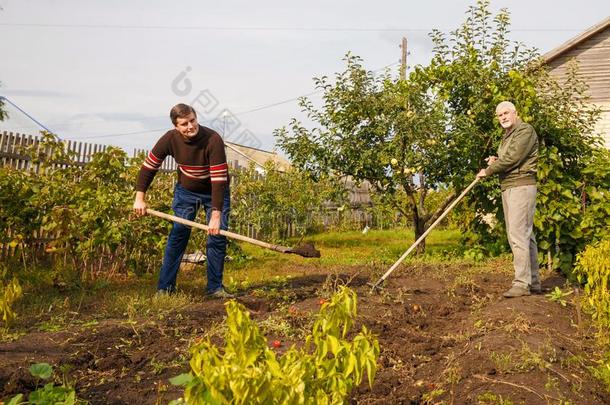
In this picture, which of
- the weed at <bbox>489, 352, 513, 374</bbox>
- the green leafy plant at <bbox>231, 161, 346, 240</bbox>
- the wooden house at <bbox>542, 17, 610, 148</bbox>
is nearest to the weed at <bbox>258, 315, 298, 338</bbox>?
the weed at <bbox>489, 352, 513, 374</bbox>

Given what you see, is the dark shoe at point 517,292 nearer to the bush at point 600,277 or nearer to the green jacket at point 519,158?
the green jacket at point 519,158

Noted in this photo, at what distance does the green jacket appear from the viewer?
572cm

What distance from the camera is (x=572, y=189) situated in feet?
25.1

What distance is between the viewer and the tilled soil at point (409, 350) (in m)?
3.15

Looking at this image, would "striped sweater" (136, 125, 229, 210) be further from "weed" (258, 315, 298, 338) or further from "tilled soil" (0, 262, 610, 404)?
"weed" (258, 315, 298, 338)

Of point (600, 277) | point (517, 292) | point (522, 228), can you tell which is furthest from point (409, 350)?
point (522, 228)

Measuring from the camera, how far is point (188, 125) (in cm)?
538

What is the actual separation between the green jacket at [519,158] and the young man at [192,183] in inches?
98.0

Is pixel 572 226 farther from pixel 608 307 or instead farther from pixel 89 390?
pixel 89 390

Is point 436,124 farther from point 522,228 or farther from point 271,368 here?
point 271,368

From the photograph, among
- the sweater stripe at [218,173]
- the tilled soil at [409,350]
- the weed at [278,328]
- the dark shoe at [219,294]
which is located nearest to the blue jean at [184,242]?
the dark shoe at [219,294]

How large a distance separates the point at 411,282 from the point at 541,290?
51.3 inches

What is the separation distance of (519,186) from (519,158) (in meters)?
0.26

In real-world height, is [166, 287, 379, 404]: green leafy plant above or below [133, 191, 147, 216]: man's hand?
below
